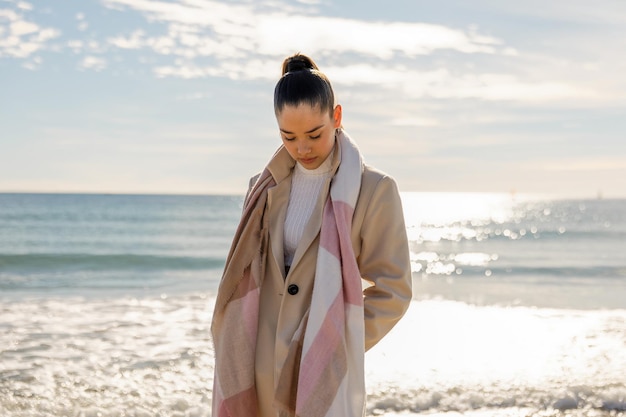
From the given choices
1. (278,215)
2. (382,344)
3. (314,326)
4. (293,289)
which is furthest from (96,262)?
(314,326)

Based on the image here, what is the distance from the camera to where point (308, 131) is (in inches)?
87.6

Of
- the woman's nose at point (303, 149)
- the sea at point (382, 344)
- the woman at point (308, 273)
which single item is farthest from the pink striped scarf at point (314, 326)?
the sea at point (382, 344)

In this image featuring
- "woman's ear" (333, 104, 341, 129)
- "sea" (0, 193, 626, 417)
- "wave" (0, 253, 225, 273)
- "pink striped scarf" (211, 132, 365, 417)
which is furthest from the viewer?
"wave" (0, 253, 225, 273)

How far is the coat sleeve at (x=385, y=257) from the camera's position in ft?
7.47

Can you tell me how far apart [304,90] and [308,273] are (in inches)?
20.1

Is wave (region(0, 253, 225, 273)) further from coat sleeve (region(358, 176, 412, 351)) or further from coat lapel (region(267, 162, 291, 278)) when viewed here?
coat sleeve (region(358, 176, 412, 351))

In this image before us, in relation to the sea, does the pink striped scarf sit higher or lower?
higher

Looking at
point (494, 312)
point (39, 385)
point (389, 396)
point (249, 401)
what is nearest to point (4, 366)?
point (39, 385)

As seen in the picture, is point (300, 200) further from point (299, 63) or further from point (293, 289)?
point (299, 63)

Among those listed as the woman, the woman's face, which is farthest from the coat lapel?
the woman's face

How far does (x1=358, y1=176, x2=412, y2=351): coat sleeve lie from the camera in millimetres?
2277

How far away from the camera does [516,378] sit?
7.10m

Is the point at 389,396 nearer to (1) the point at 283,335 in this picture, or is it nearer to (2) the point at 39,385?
(2) the point at 39,385

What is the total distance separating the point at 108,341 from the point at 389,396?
10.9 feet
